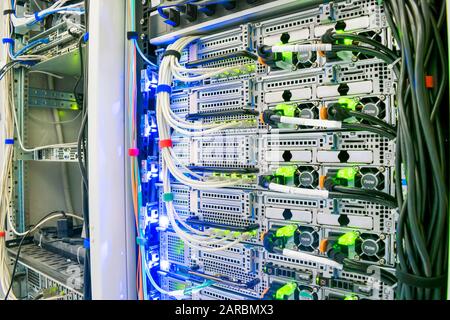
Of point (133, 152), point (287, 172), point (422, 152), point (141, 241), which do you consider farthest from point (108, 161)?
point (422, 152)

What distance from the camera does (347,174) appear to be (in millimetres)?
802

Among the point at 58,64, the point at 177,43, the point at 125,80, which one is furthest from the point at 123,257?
the point at 58,64

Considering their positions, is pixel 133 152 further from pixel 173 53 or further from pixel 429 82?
pixel 429 82

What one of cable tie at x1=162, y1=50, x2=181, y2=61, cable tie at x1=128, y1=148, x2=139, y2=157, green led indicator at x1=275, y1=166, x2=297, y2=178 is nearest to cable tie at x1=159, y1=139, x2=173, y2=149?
cable tie at x1=128, y1=148, x2=139, y2=157

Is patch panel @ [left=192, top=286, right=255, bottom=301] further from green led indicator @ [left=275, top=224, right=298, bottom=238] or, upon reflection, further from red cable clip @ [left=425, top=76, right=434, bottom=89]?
red cable clip @ [left=425, top=76, right=434, bottom=89]

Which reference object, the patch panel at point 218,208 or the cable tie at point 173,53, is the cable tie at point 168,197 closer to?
the patch panel at point 218,208

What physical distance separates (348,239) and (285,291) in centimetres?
26

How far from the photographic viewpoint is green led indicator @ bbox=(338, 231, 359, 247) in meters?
0.79

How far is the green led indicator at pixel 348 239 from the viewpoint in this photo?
787mm

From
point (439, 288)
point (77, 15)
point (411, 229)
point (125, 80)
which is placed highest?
point (77, 15)

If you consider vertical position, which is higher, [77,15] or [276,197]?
[77,15]

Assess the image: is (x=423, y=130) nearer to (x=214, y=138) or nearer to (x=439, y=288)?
(x=439, y=288)
